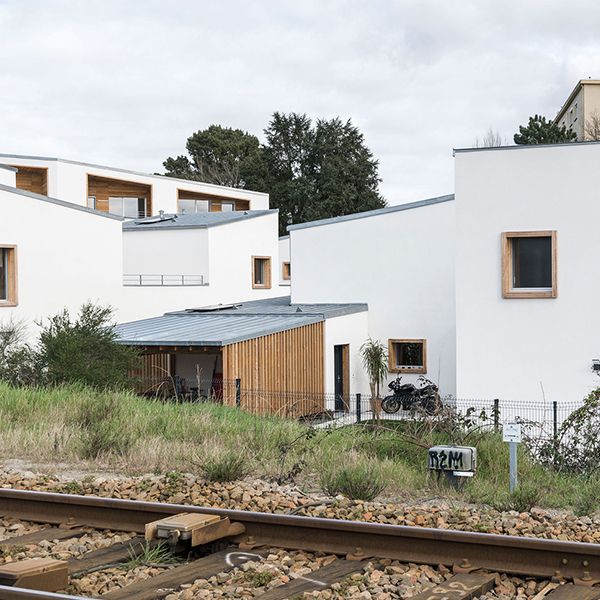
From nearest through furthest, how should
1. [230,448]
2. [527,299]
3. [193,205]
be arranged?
[230,448]
[527,299]
[193,205]

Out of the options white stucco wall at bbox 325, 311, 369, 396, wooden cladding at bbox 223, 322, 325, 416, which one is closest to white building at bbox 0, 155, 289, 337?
white stucco wall at bbox 325, 311, 369, 396

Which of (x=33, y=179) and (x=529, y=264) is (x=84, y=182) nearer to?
(x=33, y=179)

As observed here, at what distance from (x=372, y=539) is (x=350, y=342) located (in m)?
18.7

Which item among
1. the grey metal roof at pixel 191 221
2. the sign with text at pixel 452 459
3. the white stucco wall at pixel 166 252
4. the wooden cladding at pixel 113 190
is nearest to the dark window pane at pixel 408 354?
the white stucco wall at pixel 166 252

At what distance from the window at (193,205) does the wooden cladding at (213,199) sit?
0.62 ft

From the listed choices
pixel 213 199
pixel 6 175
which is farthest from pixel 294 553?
pixel 213 199

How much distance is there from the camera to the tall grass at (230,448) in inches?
277

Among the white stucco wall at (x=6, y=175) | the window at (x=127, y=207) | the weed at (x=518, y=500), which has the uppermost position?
the window at (x=127, y=207)

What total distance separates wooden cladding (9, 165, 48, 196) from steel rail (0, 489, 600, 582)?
3643cm

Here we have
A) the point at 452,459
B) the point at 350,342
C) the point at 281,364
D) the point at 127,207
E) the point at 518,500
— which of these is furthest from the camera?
the point at 127,207

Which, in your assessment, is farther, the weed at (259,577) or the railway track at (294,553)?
the weed at (259,577)

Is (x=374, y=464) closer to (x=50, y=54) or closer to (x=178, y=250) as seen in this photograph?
(x=178, y=250)

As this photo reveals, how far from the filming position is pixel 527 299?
1648 cm

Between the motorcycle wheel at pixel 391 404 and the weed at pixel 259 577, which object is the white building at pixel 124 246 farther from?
the weed at pixel 259 577
